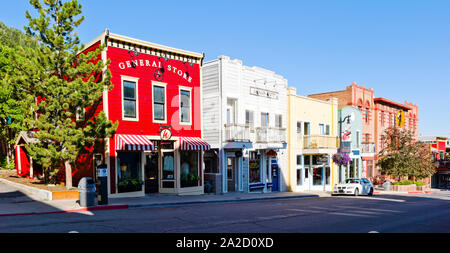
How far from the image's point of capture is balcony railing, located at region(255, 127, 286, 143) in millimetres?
25781

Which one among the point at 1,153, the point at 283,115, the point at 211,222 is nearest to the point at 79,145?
the point at 211,222

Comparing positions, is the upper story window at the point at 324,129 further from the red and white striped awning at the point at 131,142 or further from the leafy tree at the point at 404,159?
the red and white striped awning at the point at 131,142

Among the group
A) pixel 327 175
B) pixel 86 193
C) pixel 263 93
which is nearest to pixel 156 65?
pixel 86 193

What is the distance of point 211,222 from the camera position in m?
12.5

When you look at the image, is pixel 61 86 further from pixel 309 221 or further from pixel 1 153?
pixel 1 153

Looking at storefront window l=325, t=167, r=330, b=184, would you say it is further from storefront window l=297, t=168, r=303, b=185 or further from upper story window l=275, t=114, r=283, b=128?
upper story window l=275, t=114, r=283, b=128

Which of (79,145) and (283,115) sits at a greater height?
(283,115)

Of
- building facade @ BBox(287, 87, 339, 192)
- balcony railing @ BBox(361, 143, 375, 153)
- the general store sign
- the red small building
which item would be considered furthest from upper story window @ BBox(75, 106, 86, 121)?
balcony railing @ BBox(361, 143, 375, 153)

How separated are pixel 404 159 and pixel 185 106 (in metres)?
27.1

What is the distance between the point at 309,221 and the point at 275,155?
14.0 metres

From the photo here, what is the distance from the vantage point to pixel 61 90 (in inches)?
649

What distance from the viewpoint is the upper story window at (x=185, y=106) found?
21.7m

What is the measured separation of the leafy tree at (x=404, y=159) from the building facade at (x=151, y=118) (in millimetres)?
25361
